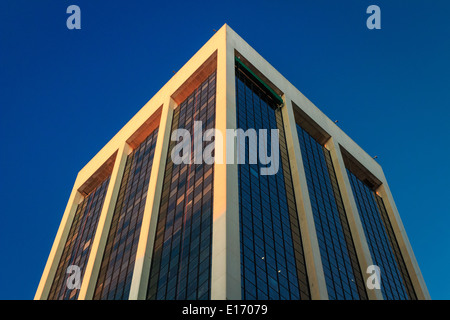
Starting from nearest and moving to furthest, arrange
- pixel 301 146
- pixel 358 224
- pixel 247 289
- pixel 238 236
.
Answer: pixel 247 289 < pixel 238 236 < pixel 358 224 < pixel 301 146

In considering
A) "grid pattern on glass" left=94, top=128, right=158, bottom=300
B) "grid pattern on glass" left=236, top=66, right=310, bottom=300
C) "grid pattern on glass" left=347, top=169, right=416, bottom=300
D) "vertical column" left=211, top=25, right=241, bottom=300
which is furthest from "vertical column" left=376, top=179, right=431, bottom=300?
"grid pattern on glass" left=94, top=128, right=158, bottom=300

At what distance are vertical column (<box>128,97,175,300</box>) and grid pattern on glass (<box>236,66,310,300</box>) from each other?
13056 millimetres

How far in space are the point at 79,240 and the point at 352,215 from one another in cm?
4486

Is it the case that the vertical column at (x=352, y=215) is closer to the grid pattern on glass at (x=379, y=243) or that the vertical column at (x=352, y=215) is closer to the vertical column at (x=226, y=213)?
the grid pattern on glass at (x=379, y=243)

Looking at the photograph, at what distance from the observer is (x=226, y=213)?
58.1 metres

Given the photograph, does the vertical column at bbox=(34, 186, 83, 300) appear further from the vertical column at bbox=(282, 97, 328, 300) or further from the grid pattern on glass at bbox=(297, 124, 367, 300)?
the grid pattern on glass at bbox=(297, 124, 367, 300)

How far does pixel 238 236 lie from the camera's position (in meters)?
57.2

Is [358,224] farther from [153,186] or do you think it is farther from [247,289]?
[247,289]

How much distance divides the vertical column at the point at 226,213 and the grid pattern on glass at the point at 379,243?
101 ft

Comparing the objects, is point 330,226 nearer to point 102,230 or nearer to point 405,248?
point 405,248

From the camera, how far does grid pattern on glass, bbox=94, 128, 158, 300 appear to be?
71.8 metres

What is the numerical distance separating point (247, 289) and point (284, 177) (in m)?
26.0
